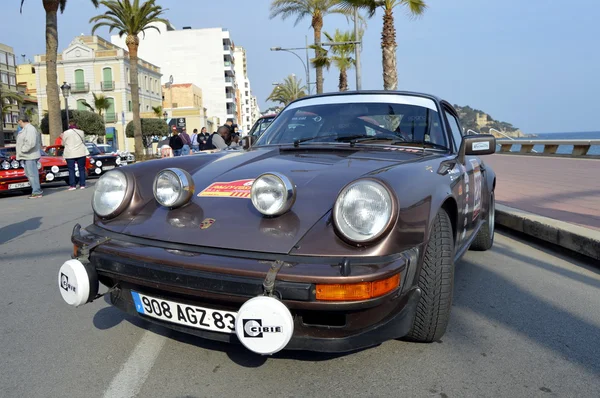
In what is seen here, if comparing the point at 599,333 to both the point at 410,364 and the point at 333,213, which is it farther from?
the point at 333,213

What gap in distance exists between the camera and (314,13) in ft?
95.2

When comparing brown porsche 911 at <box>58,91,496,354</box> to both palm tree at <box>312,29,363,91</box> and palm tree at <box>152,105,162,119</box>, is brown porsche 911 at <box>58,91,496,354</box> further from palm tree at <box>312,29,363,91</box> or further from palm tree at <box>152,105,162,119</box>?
palm tree at <box>152,105,162,119</box>

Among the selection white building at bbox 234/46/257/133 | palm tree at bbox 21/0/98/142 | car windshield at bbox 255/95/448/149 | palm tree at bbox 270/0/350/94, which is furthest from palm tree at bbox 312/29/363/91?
white building at bbox 234/46/257/133

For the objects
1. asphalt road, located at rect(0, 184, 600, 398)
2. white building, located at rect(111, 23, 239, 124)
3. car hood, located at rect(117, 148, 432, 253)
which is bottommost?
asphalt road, located at rect(0, 184, 600, 398)

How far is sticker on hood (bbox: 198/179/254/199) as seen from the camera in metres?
2.70

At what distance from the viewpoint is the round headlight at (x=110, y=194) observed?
2.88m

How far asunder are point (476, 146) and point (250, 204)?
6.13ft

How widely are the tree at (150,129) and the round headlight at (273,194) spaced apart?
5340 centimetres

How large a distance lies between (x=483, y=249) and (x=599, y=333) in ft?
7.34

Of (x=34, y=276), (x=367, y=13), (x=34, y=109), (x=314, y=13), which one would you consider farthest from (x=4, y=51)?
(x=34, y=276)

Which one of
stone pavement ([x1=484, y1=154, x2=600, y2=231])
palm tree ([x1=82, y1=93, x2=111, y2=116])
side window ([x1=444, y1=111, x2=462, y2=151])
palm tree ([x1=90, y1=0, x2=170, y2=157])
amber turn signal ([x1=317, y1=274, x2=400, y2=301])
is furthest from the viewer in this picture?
palm tree ([x1=82, y1=93, x2=111, y2=116])

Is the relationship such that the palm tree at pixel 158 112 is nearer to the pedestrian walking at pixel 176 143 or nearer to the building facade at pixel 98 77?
the building facade at pixel 98 77

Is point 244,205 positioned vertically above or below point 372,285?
above

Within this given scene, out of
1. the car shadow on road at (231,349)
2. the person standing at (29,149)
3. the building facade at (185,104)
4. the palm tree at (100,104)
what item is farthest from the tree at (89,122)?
the car shadow on road at (231,349)
